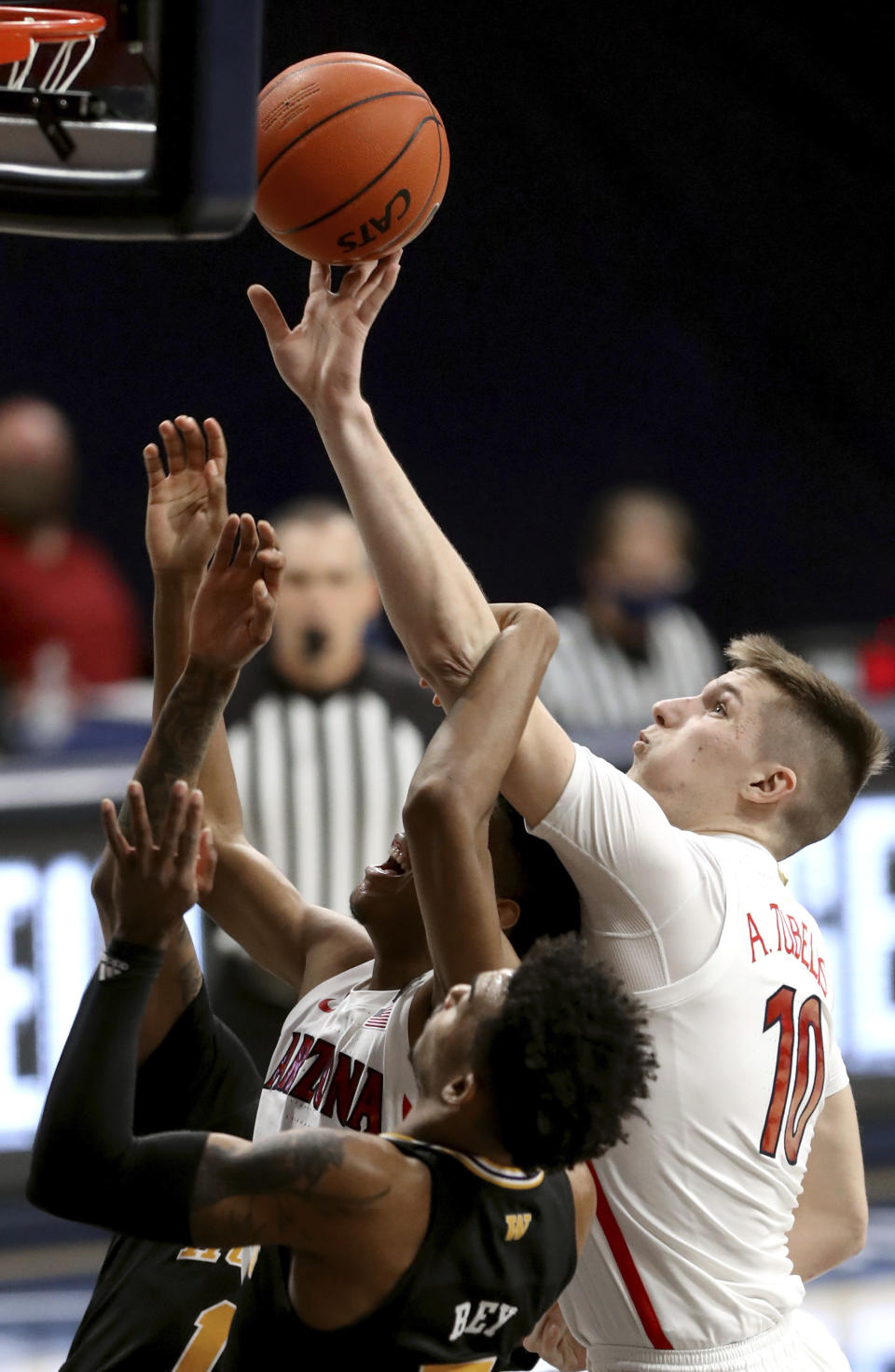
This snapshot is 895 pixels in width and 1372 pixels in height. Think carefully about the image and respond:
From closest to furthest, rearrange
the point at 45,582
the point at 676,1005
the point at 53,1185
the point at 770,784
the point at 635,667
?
the point at 53,1185 → the point at 676,1005 → the point at 770,784 → the point at 45,582 → the point at 635,667

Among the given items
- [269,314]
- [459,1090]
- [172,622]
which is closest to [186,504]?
[172,622]

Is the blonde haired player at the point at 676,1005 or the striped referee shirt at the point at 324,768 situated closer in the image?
the blonde haired player at the point at 676,1005

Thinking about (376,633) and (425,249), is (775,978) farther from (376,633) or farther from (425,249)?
(425,249)

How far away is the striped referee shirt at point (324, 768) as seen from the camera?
6062 millimetres

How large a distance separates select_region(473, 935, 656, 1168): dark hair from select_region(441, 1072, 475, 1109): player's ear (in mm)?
23

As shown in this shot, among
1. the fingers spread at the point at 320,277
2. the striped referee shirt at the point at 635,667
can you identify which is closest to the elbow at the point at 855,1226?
the fingers spread at the point at 320,277

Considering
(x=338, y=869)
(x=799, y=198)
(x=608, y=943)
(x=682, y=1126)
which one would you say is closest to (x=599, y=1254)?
(x=682, y=1126)

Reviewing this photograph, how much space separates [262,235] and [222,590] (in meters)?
8.28

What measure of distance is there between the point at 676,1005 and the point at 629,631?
633 cm

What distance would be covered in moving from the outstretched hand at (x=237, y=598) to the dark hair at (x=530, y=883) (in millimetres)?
593

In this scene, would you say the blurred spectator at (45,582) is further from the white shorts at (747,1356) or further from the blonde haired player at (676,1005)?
the white shorts at (747,1356)

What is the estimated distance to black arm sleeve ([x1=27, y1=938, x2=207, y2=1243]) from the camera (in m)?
2.23

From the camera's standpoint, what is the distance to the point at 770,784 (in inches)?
122

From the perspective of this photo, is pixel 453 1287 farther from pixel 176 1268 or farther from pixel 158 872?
pixel 176 1268
